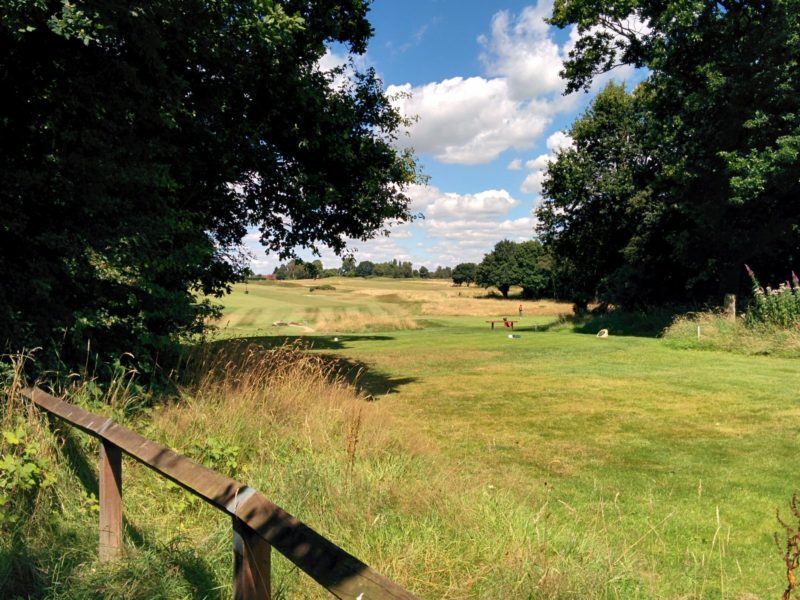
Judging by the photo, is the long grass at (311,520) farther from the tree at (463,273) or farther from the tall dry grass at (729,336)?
the tree at (463,273)

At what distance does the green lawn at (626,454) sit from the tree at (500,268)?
250 feet

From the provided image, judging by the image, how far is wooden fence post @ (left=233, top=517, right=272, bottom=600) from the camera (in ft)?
7.25

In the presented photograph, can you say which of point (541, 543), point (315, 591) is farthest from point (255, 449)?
point (541, 543)

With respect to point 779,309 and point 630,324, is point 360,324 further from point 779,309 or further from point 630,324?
point 779,309

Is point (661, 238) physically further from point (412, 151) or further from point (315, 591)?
point (315, 591)

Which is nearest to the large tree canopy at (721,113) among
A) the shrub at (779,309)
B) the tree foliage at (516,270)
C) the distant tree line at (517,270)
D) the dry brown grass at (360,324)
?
the shrub at (779,309)

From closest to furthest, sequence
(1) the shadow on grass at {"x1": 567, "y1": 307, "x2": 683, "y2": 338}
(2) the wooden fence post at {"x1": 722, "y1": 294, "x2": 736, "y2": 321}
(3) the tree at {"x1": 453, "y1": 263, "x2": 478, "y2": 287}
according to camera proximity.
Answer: (2) the wooden fence post at {"x1": 722, "y1": 294, "x2": 736, "y2": 321} → (1) the shadow on grass at {"x1": 567, "y1": 307, "x2": 683, "y2": 338} → (3) the tree at {"x1": 453, "y1": 263, "x2": 478, "y2": 287}

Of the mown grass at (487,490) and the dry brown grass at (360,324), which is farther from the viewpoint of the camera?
the dry brown grass at (360,324)

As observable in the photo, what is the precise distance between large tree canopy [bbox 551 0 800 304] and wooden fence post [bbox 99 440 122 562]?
19.7 m

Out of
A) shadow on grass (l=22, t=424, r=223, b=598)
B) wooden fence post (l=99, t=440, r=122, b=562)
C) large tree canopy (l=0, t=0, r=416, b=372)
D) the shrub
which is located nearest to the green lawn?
shadow on grass (l=22, t=424, r=223, b=598)

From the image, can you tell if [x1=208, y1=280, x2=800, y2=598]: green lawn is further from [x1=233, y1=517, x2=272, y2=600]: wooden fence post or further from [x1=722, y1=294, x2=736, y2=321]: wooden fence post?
[x1=722, y1=294, x2=736, y2=321]: wooden fence post

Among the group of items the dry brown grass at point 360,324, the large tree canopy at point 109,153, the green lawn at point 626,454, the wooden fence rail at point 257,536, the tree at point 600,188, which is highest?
the tree at point 600,188

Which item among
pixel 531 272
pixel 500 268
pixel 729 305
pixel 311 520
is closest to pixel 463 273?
pixel 500 268

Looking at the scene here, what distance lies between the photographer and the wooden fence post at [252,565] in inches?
87.0
